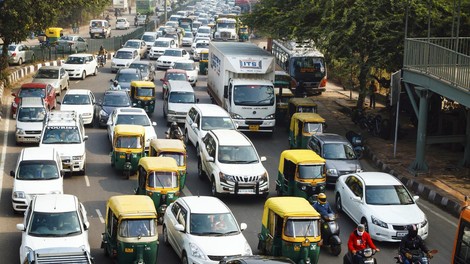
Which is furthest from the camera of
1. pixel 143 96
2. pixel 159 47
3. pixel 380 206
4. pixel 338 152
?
pixel 159 47

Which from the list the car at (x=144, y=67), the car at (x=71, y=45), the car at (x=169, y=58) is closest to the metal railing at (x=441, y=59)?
the car at (x=144, y=67)

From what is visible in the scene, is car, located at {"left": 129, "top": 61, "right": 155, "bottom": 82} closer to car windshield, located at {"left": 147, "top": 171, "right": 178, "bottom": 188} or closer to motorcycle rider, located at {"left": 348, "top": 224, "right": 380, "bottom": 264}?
car windshield, located at {"left": 147, "top": 171, "right": 178, "bottom": 188}

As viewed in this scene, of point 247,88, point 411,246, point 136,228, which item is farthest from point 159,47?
point 411,246

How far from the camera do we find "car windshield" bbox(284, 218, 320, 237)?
774 inches

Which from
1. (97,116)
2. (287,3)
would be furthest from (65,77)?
(287,3)

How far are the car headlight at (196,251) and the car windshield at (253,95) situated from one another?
16322 mm

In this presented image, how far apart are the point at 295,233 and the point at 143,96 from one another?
20.5 meters

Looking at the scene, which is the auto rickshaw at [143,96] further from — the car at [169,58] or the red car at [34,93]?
the car at [169,58]

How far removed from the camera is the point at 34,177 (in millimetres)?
24359

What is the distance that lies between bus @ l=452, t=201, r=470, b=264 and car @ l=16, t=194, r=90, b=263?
7.77 m

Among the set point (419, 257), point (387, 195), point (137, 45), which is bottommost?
point (419, 257)

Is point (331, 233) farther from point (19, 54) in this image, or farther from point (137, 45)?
point (137, 45)

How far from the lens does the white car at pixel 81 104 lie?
1404 inches

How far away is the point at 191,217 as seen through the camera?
1992 centimetres
